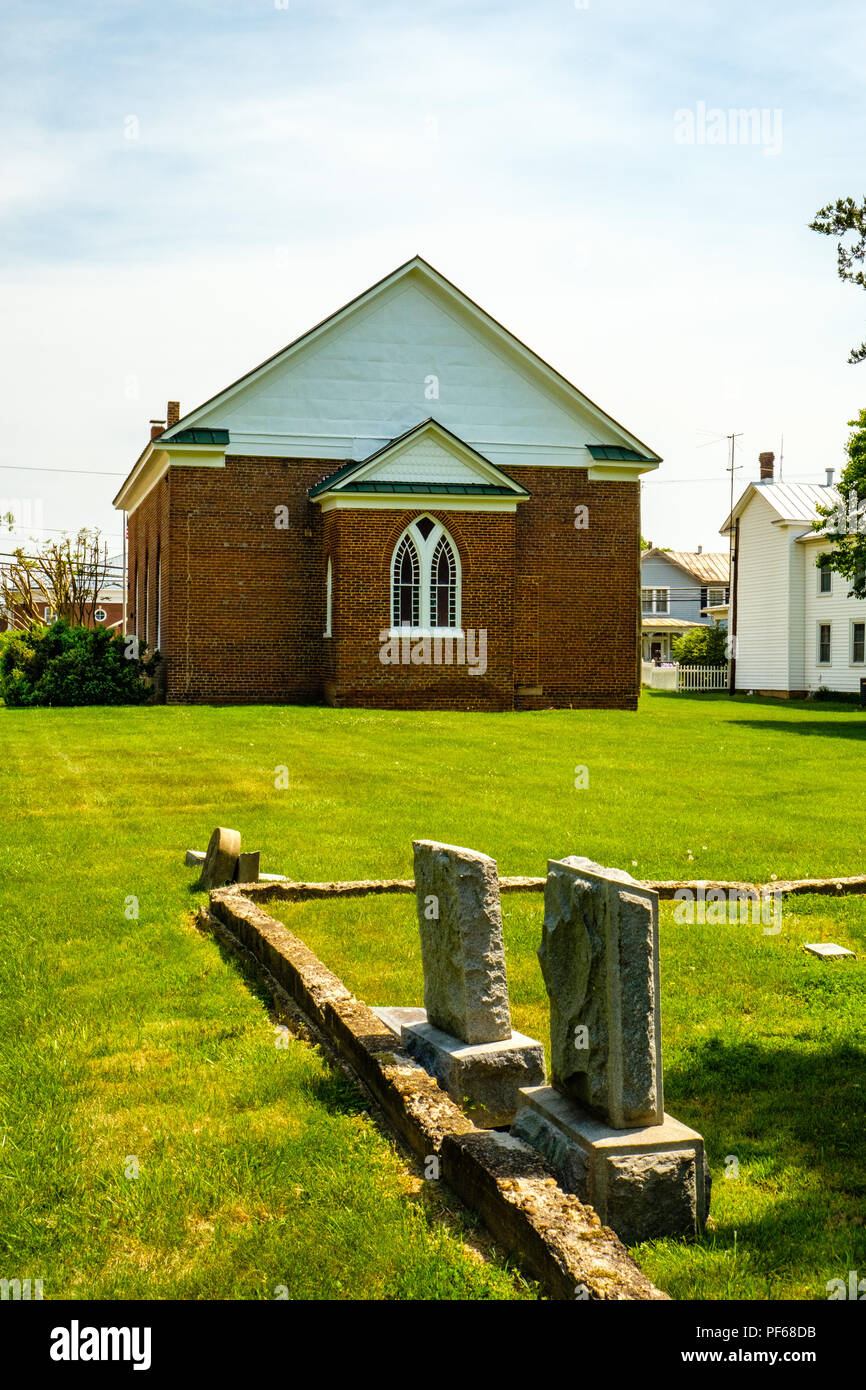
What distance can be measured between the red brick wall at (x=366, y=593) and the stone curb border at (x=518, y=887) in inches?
652

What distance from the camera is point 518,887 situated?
A: 9383 millimetres

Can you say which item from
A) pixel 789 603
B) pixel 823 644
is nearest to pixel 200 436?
pixel 789 603

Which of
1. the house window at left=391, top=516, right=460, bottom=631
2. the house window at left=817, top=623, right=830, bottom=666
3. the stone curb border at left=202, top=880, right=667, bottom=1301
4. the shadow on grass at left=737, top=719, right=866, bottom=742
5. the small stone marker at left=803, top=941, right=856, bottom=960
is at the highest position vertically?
the house window at left=391, top=516, right=460, bottom=631

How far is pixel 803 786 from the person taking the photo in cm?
1622

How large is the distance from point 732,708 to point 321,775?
67.1ft

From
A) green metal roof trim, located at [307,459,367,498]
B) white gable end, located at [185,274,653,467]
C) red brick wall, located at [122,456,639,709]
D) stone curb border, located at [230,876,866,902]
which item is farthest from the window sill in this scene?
stone curb border, located at [230,876,866,902]

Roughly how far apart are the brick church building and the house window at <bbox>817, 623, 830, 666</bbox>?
16343 mm

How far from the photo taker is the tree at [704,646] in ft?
176

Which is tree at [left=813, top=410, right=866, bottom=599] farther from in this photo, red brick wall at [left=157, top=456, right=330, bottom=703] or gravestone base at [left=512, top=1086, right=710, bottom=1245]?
gravestone base at [left=512, top=1086, right=710, bottom=1245]

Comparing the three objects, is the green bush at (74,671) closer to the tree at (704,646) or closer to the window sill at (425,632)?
the window sill at (425,632)

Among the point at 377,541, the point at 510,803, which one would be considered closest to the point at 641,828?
the point at 510,803

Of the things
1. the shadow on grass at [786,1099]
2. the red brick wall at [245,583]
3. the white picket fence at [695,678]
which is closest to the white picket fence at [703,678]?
the white picket fence at [695,678]

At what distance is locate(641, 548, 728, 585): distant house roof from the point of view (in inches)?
3184
